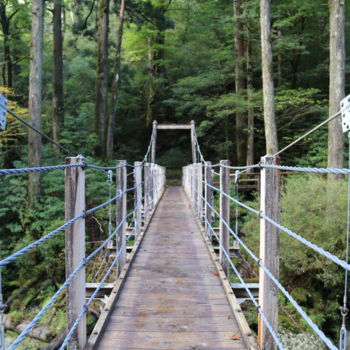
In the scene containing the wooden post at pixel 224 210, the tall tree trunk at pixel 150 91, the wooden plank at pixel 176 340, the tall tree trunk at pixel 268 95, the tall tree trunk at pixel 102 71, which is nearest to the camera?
the wooden plank at pixel 176 340

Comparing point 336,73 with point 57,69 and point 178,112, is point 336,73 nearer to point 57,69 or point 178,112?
point 57,69

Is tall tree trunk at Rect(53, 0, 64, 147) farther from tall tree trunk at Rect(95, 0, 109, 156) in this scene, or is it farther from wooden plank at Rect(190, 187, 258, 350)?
wooden plank at Rect(190, 187, 258, 350)

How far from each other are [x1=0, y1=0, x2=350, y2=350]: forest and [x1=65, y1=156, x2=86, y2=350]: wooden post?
148 mm

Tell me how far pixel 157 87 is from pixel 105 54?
662 centimetres

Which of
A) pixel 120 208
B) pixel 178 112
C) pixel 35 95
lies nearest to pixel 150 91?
pixel 178 112

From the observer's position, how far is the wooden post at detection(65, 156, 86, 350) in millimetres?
1557

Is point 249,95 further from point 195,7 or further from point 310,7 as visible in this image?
point 195,7

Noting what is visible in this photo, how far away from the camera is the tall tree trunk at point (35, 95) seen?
25.3 ft

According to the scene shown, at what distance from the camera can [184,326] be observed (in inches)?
74.9

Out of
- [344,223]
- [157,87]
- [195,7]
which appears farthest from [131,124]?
[344,223]

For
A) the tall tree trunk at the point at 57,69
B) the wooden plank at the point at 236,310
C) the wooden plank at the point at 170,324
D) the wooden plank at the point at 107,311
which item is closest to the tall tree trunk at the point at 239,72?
the tall tree trunk at the point at 57,69

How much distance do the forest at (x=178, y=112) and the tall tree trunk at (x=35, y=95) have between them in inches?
1.0

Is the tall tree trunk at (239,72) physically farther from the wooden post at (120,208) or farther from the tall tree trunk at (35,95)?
the wooden post at (120,208)

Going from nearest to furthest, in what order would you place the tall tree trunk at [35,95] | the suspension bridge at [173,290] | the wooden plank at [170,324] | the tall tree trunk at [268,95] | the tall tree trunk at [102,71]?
the suspension bridge at [173,290] < the wooden plank at [170,324] < the tall tree trunk at [35,95] < the tall tree trunk at [268,95] < the tall tree trunk at [102,71]
